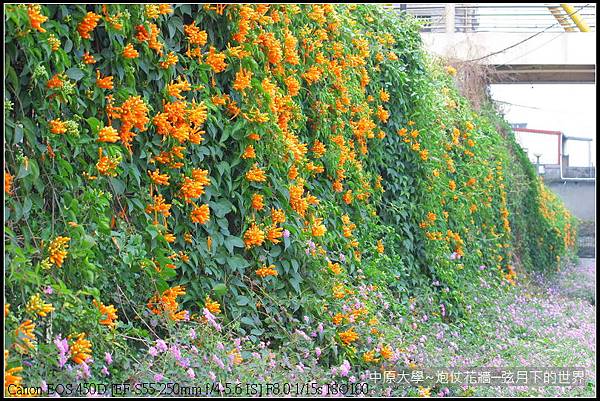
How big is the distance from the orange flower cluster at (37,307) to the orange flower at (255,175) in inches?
47.8

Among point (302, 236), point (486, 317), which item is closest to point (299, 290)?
point (302, 236)

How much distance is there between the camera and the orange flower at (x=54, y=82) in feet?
8.39

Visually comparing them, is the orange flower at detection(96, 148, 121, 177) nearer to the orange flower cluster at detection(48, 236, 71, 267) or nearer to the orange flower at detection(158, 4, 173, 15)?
A: the orange flower cluster at detection(48, 236, 71, 267)

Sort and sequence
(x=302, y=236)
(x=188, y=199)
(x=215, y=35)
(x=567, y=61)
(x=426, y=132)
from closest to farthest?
(x=188, y=199) < (x=215, y=35) < (x=302, y=236) < (x=426, y=132) < (x=567, y=61)

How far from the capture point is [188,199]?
313 centimetres

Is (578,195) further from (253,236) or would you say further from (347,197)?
(253,236)

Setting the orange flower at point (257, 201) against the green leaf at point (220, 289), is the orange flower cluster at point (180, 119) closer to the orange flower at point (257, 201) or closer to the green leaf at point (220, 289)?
the orange flower at point (257, 201)

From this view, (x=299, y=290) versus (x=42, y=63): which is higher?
(x=42, y=63)

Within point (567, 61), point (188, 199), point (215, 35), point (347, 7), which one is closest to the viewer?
point (188, 199)

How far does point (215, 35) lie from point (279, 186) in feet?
2.27

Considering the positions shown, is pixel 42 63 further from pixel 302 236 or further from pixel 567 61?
pixel 567 61

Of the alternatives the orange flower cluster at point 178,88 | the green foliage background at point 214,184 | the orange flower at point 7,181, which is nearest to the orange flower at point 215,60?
the green foliage background at point 214,184

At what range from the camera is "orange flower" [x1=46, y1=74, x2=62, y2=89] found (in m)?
2.56

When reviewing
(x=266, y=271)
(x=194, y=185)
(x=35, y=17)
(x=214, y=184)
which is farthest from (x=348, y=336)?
(x=35, y=17)
